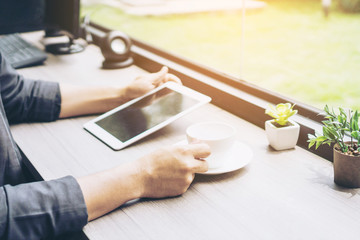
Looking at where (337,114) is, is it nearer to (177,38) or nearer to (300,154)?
(300,154)

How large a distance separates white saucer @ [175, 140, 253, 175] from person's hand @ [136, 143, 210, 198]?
4cm

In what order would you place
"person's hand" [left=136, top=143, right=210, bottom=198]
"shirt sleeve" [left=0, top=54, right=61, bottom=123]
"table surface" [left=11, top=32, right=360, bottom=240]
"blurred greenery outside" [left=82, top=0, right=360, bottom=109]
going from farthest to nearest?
"blurred greenery outside" [left=82, top=0, right=360, bottom=109] < "shirt sleeve" [left=0, top=54, right=61, bottom=123] < "person's hand" [left=136, top=143, right=210, bottom=198] < "table surface" [left=11, top=32, right=360, bottom=240]

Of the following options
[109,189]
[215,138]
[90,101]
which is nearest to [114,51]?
[90,101]

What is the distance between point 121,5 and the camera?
8125 mm

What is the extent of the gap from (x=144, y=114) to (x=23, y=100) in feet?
1.31

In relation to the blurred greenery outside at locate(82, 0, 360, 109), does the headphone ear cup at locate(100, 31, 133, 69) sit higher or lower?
higher

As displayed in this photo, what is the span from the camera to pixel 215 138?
97 centimetres

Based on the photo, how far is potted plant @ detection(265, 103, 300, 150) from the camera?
3.25 ft

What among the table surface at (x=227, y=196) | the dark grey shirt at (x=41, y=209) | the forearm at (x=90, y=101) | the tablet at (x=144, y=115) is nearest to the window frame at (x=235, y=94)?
the table surface at (x=227, y=196)

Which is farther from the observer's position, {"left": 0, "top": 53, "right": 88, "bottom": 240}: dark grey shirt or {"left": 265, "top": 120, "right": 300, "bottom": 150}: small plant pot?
{"left": 265, "top": 120, "right": 300, "bottom": 150}: small plant pot

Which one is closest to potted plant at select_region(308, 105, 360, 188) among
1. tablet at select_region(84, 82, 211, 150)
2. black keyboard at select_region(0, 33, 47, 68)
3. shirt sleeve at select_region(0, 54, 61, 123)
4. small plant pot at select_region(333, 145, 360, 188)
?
small plant pot at select_region(333, 145, 360, 188)

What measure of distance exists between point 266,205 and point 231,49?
624 cm

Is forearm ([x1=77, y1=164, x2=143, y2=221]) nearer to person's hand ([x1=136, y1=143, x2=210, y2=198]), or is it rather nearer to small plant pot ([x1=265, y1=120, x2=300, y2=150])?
person's hand ([x1=136, y1=143, x2=210, y2=198])

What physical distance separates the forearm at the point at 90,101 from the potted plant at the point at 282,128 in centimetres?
51
